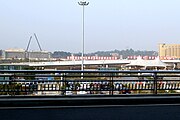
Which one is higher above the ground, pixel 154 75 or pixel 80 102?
pixel 154 75

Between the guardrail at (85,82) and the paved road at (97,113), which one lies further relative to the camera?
the guardrail at (85,82)

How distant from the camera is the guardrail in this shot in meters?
12.5

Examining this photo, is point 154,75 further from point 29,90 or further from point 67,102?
point 29,90

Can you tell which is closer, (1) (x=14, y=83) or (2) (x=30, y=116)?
(2) (x=30, y=116)

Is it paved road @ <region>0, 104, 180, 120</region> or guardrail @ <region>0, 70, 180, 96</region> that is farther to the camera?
guardrail @ <region>0, 70, 180, 96</region>

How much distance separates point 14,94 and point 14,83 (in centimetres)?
42

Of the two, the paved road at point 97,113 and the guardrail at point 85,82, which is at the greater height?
the guardrail at point 85,82

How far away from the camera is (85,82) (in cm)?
1352

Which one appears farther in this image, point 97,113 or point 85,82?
point 85,82

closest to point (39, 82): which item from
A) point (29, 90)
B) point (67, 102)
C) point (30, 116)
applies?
point (29, 90)

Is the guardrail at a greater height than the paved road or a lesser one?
greater

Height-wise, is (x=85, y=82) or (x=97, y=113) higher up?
(x=85, y=82)

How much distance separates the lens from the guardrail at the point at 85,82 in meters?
12.5

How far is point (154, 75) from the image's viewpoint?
13305mm
